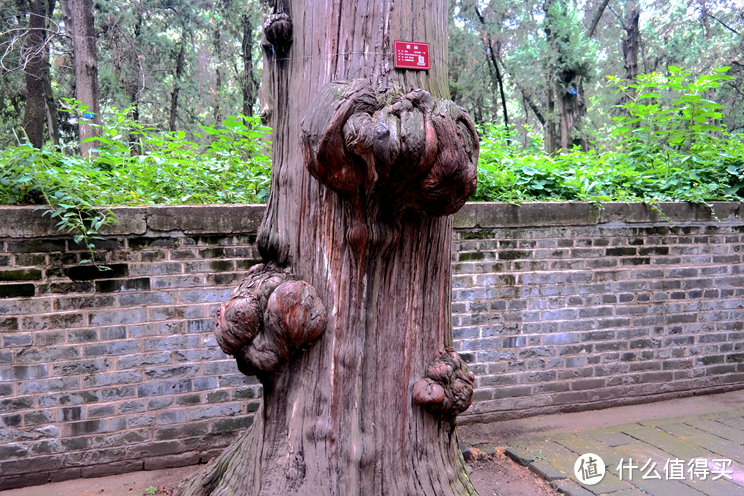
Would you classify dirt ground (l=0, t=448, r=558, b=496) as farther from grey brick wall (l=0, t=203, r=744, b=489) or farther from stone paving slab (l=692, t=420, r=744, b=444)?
stone paving slab (l=692, t=420, r=744, b=444)

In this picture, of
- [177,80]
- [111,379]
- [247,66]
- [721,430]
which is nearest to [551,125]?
[247,66]

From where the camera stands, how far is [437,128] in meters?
1.67

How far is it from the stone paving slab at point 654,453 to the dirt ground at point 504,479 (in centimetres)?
7

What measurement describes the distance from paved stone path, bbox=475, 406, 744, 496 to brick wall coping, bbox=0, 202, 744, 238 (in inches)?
74.6

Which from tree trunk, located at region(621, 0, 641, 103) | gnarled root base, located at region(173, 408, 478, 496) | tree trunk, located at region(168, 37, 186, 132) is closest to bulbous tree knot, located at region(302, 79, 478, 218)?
gnarled root base, located at region(173, 408, 478, 496)

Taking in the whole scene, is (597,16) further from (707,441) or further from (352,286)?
(352,286)

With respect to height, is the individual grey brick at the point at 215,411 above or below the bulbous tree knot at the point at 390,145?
below

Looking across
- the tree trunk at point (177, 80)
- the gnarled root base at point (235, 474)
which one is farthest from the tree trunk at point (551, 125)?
the gnarled root base at point (235, 474)

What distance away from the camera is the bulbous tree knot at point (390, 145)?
1.63 metres

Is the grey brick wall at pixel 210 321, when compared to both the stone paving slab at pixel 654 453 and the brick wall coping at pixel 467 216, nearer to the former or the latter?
the brick wall coping at pixel 467 216

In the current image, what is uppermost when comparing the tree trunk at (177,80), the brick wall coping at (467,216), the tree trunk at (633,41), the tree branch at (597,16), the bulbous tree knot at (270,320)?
the tree branch at (597,16)

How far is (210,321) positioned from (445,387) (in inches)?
88.4

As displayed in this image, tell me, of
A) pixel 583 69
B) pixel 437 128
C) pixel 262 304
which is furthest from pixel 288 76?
pixel 583 69
